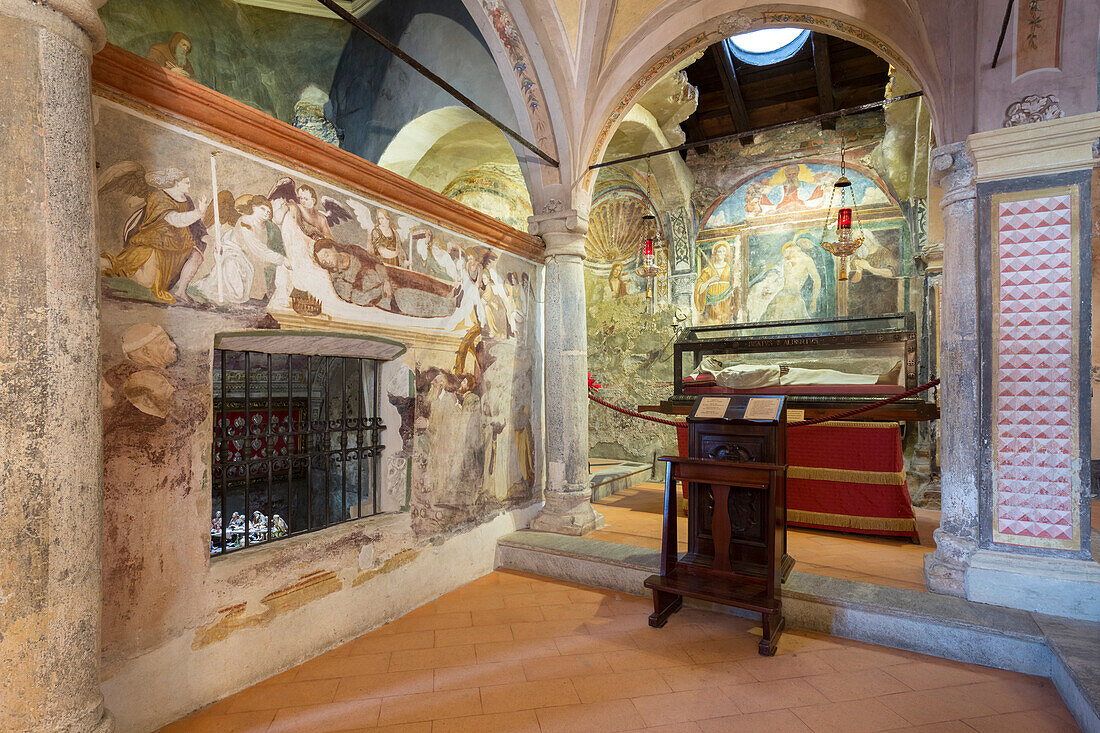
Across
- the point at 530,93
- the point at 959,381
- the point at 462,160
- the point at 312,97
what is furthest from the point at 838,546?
the point at 312,97

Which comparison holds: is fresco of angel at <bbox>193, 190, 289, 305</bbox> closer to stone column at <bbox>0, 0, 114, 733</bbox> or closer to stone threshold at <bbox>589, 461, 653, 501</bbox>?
stone column at <bbox>0, 0, 114, 733</bbox>

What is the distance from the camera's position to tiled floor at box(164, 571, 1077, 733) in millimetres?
2516

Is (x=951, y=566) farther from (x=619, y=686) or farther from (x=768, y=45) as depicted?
(x=768, y=45)

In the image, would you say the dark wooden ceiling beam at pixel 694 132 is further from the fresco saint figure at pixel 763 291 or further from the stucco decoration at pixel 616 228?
the fresco saint figure at pixel 763 291

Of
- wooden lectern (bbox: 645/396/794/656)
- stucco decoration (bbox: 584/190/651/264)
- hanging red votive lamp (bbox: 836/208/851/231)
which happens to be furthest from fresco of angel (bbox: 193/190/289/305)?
stucco decoration (bbox: 584/190/651/264)

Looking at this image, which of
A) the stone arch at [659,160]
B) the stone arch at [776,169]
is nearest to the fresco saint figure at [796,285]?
the stone arch at [776,169]

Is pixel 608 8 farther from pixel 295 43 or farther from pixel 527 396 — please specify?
pixel 295 43

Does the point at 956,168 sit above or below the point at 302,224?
above

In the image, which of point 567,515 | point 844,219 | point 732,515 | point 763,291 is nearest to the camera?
point 732,515

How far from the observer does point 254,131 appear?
2.92 m

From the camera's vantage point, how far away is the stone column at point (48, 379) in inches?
65.5

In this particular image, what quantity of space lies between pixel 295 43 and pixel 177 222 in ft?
18.8

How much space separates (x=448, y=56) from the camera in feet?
21.0

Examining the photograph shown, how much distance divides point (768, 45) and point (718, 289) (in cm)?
347
